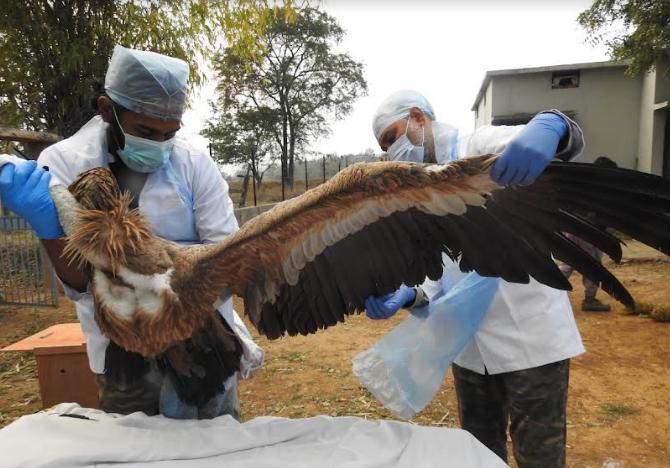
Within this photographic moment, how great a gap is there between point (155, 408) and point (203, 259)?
752mm

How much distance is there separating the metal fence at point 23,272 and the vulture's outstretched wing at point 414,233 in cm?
676

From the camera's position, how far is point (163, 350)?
1909mm

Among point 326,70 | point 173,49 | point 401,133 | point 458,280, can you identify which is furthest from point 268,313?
point 326,70

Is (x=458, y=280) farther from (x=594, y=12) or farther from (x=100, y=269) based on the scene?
(x=594, y=12)

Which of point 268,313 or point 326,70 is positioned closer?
point 268,313

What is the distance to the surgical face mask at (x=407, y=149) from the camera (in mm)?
2473

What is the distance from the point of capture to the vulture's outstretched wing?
175 cm

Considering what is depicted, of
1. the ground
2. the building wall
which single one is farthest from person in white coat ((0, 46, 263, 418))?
the building wall

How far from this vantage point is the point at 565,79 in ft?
54.2

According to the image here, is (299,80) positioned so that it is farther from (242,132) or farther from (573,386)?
(573,386)

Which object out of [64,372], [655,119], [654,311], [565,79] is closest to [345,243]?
[64,372]

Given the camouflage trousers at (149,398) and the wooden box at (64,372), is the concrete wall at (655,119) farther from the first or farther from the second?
the camouflage trousers at (149,398)

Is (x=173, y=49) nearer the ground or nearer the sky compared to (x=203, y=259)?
nearer the sky

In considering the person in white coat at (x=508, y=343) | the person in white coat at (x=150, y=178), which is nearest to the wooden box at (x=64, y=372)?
the person in white coat at (x=150, y=178)
